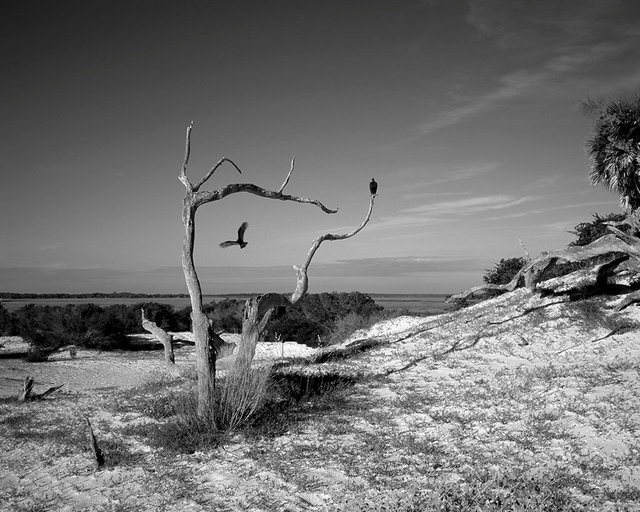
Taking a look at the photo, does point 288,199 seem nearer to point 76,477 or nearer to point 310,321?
point 76,477

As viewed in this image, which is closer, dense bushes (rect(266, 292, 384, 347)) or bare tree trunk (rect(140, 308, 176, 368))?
bare tree trunk (rect(140, 308, 176, 368))

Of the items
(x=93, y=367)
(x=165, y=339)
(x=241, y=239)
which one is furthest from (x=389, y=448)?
(x=93, y=367)

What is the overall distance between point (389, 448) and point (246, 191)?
13.6ft

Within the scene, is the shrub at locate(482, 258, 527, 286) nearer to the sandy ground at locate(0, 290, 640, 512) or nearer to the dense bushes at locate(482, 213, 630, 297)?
the dense bushes at locate(482, 213, 630, 297)

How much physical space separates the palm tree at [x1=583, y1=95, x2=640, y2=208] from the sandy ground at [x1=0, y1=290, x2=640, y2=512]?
4.84 meters

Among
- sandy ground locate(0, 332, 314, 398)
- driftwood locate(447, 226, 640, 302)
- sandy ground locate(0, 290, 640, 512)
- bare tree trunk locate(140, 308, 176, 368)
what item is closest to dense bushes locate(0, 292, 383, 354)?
sandy ground locate(0, 332, 314, 398)

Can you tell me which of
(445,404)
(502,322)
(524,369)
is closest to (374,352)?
(502,322)

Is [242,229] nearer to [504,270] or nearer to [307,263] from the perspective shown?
[307,263]

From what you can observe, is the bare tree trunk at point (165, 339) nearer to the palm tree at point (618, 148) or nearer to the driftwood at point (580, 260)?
the driftwood at point (580, 260)

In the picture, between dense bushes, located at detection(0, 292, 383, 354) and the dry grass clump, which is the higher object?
the dry grass clump

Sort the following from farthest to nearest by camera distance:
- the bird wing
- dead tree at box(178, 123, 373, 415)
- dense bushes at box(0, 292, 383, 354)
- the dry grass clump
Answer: dense bushes at box(0, 292, 383, 354)
the bird wing
dead tree at box(178, 123, 373, 415)
the dry grass clump

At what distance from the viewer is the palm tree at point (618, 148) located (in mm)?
12094

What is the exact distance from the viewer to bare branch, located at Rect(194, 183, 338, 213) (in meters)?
6.34

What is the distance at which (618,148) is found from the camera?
41.0ft
